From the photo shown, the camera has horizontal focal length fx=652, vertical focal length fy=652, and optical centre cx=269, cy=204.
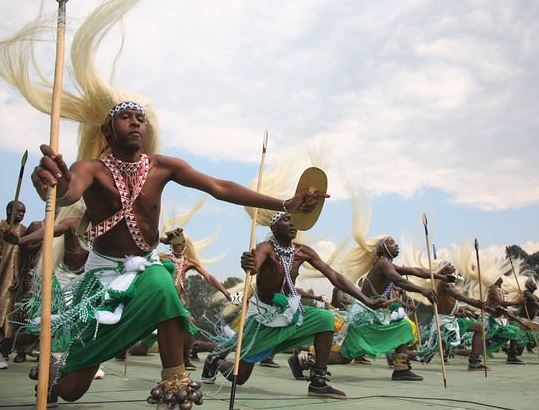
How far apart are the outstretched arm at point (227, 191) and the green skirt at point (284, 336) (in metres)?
2.01

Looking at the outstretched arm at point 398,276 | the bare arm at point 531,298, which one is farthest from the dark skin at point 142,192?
the bare arm at point 531,298

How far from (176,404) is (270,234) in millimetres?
3172

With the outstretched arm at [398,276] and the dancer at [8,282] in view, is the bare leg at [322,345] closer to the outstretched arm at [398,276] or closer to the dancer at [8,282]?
the outstretched arm at [398,276]

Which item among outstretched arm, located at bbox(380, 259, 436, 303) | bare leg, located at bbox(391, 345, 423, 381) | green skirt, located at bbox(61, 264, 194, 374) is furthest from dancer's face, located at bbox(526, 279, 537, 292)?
green skirt, located at bbox(61, 264, 194, 374)

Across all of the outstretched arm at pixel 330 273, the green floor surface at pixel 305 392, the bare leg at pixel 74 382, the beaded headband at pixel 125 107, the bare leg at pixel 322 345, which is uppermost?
the beaded headband at pixel 125 107

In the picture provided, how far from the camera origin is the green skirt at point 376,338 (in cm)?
735

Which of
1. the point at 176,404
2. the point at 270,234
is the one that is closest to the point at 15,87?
the point at 176,404

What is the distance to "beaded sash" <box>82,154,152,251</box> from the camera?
346 centimetres

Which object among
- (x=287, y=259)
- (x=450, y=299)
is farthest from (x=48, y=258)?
(x=450, y=299)

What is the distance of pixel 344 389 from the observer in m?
5.69

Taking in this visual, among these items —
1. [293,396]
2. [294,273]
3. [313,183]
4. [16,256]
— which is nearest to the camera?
[313,183]

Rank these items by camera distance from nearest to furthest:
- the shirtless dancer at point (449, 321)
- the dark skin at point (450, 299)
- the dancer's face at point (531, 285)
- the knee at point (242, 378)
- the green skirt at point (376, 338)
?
1. the knee at point (242, 378)
2. the green skirt at point (376, 338)
3. the dark skin at point (450, 299)
4. the shirtless dancer at point (449, 321)
5. the dancer's face at point (531, 285)

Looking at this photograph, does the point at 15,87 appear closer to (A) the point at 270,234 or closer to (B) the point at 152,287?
(B) the point at 152,287

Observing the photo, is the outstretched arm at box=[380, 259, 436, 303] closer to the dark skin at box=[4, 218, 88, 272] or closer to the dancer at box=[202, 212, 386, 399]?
the dancer at box=[202, 212, 386, 399]
